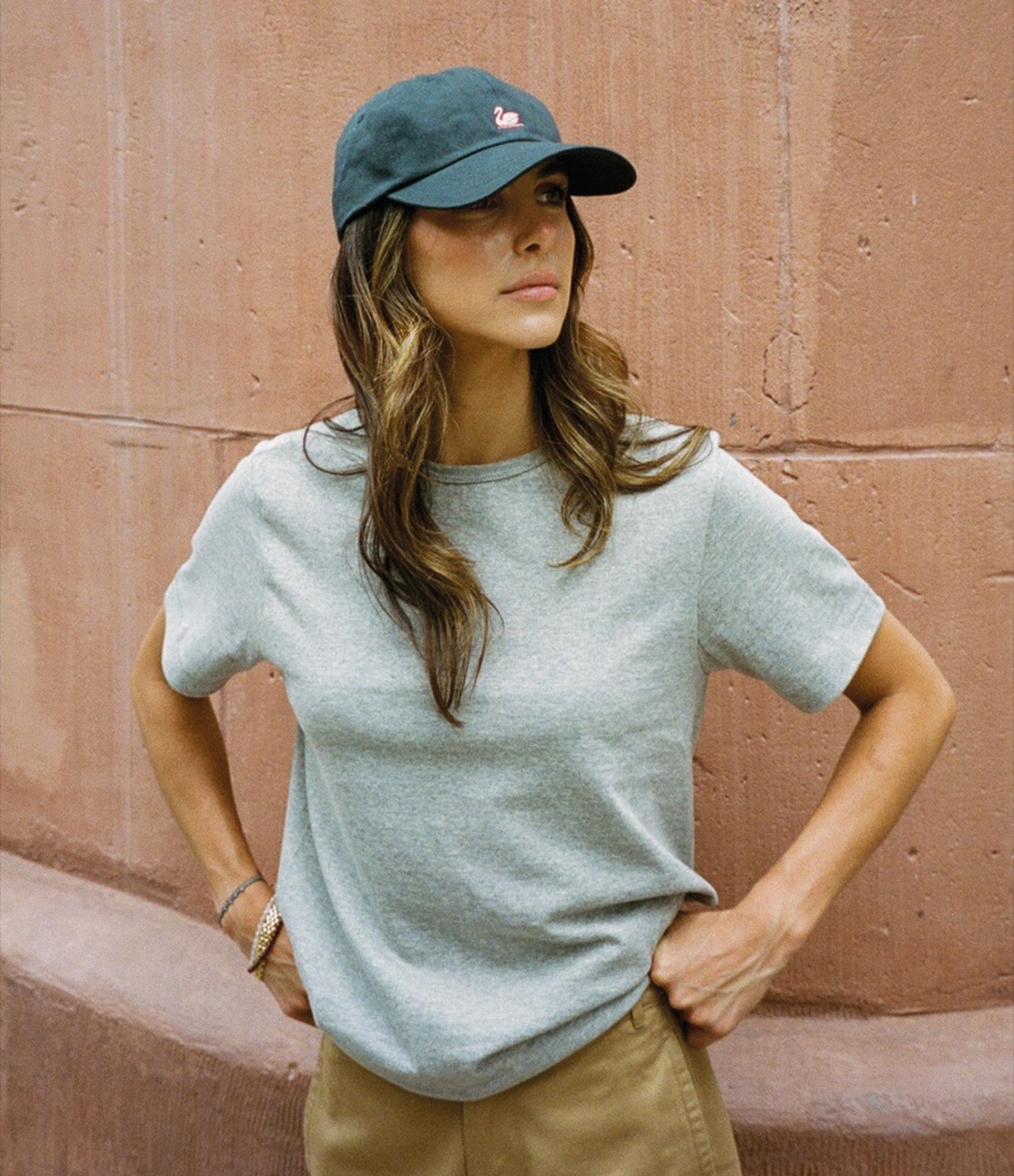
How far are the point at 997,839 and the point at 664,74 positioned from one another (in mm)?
1508

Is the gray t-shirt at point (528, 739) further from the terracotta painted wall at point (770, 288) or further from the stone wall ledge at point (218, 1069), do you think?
the stone wall ledge at point (218, 1069)

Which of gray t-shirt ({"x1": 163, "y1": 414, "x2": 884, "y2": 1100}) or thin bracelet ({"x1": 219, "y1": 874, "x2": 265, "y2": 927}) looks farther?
thin bracelet ({"x1": 219, "y1": 874, "x2": 265, "y2": 927})

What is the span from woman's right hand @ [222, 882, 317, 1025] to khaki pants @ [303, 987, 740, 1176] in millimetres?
208

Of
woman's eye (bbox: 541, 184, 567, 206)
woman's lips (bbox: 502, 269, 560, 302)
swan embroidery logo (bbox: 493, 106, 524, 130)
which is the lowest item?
woman's lips (bbox: 502, 269, 560, 302)

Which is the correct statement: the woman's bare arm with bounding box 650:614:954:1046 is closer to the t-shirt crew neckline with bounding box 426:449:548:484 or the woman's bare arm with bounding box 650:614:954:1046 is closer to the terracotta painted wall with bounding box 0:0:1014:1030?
the t-shirt crew neckline with bounding box 426:449:548:484

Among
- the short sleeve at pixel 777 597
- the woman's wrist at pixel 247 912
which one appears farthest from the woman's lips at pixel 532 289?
the woman's wrist at pixel 247 912

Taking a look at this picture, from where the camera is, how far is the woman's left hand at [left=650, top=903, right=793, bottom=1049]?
2.21m

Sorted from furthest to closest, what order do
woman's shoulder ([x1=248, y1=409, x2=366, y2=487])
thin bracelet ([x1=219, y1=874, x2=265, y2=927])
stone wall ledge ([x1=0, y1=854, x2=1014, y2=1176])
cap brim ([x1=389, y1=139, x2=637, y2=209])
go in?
1. stone wall ledge ([x1=0, y1=854, x2=1014, y2=1176])
2. thin bracelet ([x1=219, y1=874, x2=265, y2=927])
3. woman's shoulder ([x1=248, y1=409, x2=366, y2=487])
4. cap brim ([x1=389, y1=139, x2=637, y2=209])

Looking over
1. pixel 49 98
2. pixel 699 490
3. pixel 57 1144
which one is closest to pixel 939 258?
pixel 699 490

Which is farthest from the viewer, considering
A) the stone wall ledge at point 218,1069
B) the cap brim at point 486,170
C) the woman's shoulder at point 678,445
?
the stone wall ledge at point 218,1069

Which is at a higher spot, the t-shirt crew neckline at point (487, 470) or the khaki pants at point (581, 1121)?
the t-shirt crew neckline at point (487, 470)

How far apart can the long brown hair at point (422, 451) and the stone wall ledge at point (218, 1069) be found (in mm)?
1317

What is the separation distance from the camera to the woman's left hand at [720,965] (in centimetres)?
221

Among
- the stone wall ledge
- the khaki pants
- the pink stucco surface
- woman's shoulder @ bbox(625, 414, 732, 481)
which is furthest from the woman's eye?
the stone wall ledge
